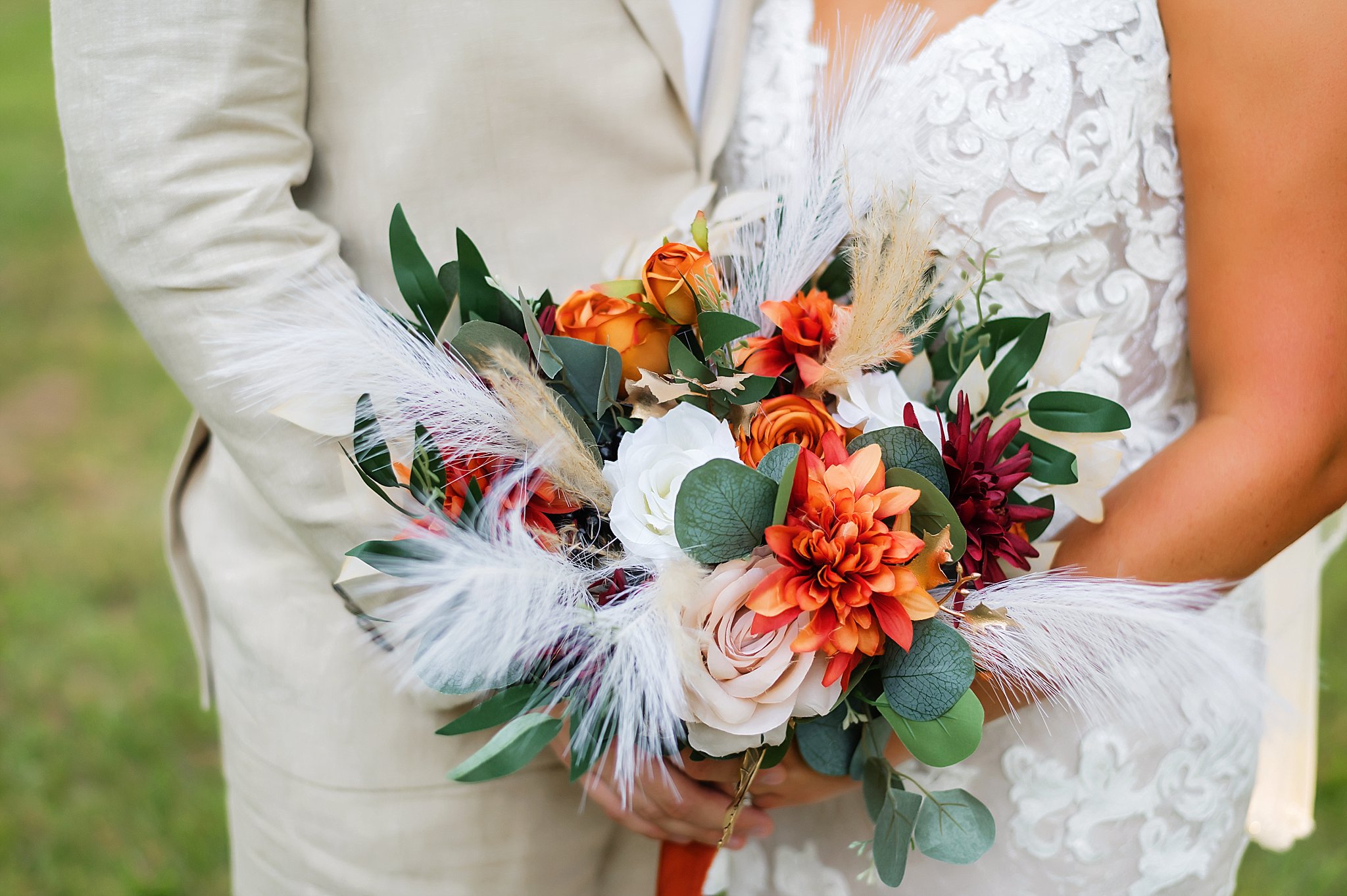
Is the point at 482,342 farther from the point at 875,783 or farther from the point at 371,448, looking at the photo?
Answer: the point at 875,783

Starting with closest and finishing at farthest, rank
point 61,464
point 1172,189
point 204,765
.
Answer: point 1172,189 → point 204,765 → point 61,464

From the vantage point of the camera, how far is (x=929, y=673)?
0.93 metres

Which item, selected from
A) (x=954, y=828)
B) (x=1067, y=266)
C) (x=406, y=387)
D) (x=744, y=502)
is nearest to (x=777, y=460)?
(x=744, y=502)

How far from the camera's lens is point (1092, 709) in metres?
1.03

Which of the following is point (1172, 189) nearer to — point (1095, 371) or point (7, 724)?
point (1095, 371)

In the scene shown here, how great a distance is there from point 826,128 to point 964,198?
211 mm

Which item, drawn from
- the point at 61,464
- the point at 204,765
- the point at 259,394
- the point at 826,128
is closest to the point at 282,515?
the point at 259,394

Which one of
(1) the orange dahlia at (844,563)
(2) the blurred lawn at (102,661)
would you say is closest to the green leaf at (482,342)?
(1) the orange dahlia at (844,563)

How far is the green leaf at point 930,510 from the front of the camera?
92cm

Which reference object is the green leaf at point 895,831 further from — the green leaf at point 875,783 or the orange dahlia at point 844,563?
the orange dahlia at point 844,563

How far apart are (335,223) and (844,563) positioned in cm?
83

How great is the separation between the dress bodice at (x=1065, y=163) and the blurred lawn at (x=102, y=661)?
86.1 inches

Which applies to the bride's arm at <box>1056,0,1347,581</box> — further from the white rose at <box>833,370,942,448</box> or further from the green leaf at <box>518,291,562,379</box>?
the green leaf at <box>518,291,562,379</box>

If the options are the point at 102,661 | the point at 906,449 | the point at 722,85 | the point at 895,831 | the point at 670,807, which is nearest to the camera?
the point at 906,449
